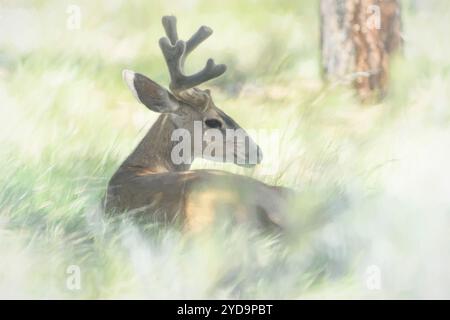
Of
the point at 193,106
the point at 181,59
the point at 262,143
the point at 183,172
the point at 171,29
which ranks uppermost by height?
the point at 171,29

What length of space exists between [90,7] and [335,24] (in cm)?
102

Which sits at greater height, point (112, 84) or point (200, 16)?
point (200, 16)

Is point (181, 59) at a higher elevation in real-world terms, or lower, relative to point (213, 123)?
higher

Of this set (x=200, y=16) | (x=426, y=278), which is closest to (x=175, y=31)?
(x=200, y=16)

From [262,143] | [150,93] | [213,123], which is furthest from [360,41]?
[150,93]

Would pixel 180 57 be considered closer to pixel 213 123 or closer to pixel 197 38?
pixel 197 38

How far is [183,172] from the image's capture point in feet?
11.7

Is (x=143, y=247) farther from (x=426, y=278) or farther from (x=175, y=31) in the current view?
(x=426, y=278)

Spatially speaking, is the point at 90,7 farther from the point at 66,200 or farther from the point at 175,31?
the point at 66,200

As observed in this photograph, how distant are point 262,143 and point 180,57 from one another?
1.58 ft

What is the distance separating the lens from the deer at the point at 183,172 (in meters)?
3.53
